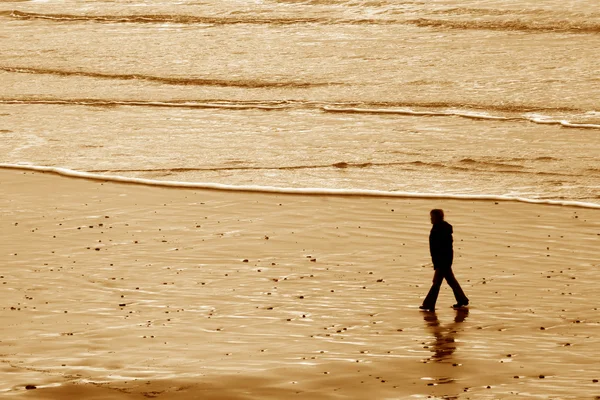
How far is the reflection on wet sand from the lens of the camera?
7621mm

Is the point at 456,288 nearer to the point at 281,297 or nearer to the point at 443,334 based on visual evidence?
the point at 443,334

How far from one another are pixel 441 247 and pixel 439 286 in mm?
304

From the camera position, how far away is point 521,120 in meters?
17.1

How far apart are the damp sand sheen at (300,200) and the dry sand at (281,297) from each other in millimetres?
30

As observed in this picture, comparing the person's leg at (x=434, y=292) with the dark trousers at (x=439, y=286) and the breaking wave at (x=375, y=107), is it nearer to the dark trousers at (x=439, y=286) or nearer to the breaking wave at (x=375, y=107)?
the dark trousers at (x=439, y=286)

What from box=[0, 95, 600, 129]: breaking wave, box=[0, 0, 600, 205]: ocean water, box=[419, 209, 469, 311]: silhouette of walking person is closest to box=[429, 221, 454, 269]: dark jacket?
box=[419, 209, 469, 311]: silhouette of walking person

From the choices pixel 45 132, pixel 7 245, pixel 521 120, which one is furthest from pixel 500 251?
pixel 45 132

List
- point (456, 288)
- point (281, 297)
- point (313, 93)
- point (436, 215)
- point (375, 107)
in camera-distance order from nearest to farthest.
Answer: point (456, 288) → point (436, 215) → point (281, 297) → point (375, 107) → point (313, 93)

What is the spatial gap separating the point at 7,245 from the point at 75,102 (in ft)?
28.8

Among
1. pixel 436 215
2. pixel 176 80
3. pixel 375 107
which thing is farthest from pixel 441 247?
pixel 176 80

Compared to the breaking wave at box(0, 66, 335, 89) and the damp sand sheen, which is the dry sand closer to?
the damp sand sheen

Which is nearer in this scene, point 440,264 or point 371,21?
point 440,264

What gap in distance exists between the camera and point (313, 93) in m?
19.4

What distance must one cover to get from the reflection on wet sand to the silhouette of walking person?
9cm
